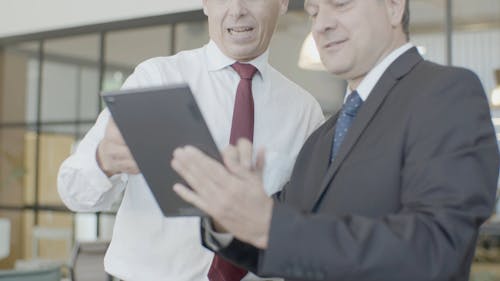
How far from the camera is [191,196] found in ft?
3.84

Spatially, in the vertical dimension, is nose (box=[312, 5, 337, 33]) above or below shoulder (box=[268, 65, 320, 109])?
above

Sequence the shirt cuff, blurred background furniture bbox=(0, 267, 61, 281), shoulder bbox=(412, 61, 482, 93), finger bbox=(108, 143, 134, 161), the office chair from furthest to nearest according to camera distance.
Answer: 1. the office chair
2. blurred background furniture bbox=(0, 267, 61, 281)
3. finger bbox=(108, 143, 134, 161)
4. the shirt cuff
5. shoulder bbox=(412, 61, 482, 93)

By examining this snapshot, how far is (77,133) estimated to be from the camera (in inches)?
288

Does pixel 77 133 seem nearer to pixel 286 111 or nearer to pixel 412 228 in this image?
pixel 286 111

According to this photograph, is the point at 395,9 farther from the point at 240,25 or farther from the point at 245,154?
the point at 240,25

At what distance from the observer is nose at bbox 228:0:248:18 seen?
197 cm

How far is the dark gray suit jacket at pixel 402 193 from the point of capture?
3.76ft

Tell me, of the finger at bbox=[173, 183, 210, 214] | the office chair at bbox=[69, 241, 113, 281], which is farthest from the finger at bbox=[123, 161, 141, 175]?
the office chair at bbox=[69, 241, 113, 281]

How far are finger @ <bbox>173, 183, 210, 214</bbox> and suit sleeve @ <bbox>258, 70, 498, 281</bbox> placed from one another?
0.11 metres

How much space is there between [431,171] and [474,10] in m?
4.01

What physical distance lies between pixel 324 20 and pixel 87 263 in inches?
169

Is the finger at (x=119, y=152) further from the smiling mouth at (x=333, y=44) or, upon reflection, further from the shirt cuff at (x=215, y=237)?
the smiling mouth at (x=333, y=44)

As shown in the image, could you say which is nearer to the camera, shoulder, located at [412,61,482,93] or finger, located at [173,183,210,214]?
finger, located at [173,183,210,214]

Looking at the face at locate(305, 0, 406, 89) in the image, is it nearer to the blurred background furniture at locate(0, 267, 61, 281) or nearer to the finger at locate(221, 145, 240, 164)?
the finger at locate(221, 145, 240, 164)
